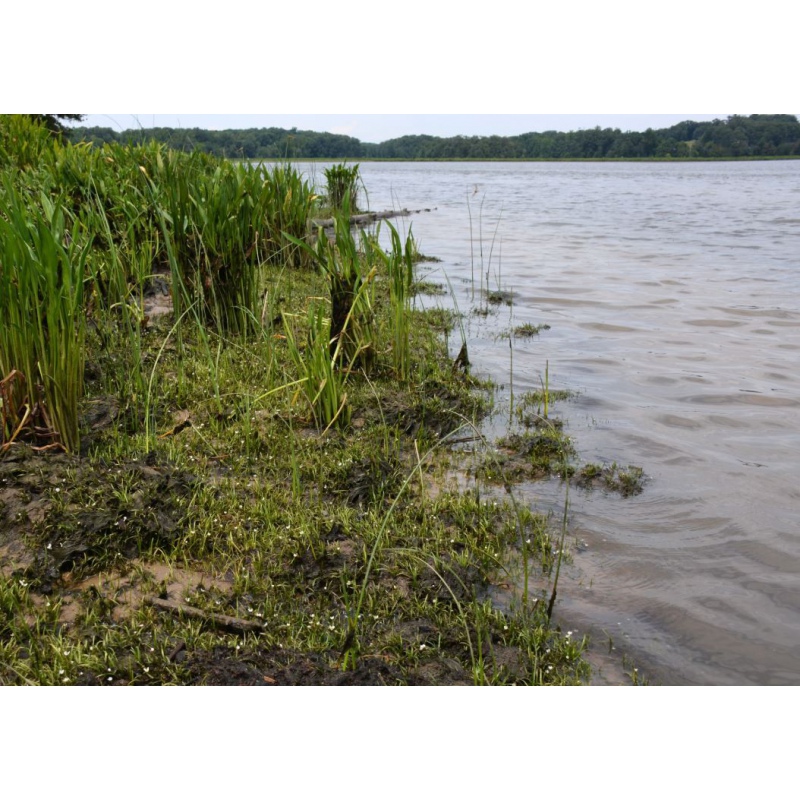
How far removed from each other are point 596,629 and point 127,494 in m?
1.95

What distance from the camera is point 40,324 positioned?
120 inches

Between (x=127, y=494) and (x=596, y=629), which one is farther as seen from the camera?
(x=127, y=494)

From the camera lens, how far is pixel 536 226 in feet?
50.9

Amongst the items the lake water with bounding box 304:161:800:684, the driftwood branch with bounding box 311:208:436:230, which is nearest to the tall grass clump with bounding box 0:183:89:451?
the lake water with bounding box 304:161:800:684

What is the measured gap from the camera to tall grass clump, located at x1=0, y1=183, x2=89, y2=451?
297cm

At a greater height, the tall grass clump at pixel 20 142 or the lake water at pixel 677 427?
the tall grass clump at pixel 20 142

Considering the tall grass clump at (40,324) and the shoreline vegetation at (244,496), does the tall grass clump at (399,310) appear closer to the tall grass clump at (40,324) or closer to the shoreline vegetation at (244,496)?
the shoreline vegetation at (244,496)

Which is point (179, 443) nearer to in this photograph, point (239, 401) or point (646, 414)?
point (239, 401)

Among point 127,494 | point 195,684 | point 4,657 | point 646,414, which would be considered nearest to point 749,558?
point 646,414

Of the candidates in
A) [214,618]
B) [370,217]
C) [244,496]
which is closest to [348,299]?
[244,496]

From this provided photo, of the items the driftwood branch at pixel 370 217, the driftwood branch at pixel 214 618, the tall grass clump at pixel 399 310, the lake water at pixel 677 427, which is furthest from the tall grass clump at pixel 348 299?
the driftwood branch at pixel 370 217

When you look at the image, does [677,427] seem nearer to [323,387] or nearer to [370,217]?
[323,387]

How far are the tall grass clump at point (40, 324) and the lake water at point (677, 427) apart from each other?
2.33 metres

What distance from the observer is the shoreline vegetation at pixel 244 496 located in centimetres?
223
